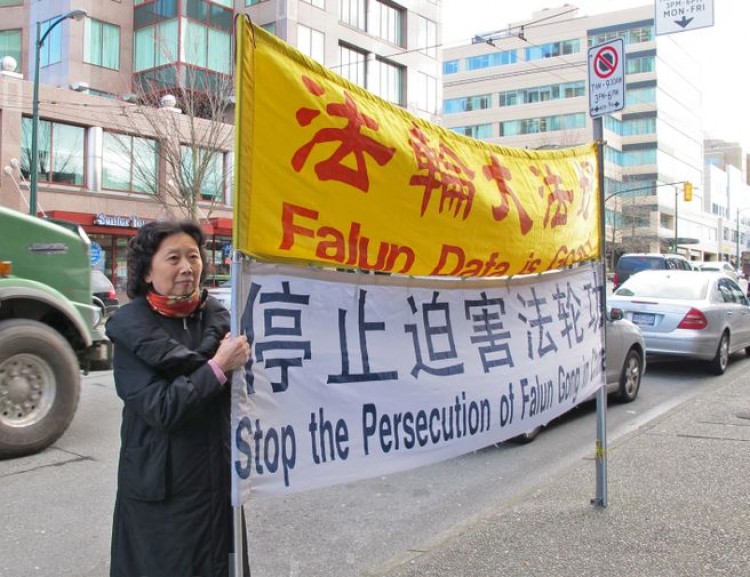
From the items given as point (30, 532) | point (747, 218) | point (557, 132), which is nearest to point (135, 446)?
point (30, 532)

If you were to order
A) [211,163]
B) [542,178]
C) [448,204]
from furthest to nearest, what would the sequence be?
[211,163], [542,178], [448,204]

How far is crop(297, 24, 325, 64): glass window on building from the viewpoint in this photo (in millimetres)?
34188

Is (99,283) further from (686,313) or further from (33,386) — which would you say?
(686,313)

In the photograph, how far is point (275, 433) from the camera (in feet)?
8.55

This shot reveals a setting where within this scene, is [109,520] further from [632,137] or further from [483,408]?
[632,137]

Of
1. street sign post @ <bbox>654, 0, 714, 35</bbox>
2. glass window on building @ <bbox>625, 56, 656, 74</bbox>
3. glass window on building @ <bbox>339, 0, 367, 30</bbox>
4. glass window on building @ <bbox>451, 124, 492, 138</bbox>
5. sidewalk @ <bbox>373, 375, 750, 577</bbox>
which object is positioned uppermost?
glass window on building @ <bbox>625, 56, 656, 74</bbox>

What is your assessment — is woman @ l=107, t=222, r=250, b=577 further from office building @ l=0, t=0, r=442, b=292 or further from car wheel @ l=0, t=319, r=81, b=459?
office building @ l=0, t=0, r=442, b=292

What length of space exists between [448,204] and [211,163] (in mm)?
27723

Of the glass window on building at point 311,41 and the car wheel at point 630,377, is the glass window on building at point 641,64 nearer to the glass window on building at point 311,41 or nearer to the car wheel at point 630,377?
the glass window on building at point 311,41

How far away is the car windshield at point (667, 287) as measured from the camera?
10695 millimetres

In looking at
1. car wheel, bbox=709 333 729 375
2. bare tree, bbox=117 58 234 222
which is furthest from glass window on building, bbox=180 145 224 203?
car wheel, bbox=709 333 729 375

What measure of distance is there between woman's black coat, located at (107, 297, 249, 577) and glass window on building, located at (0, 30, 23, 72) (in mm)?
37739

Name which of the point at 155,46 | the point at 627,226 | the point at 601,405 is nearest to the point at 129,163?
the point at 155,46

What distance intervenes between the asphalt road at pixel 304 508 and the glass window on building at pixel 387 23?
35885 mm
